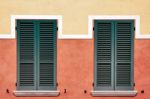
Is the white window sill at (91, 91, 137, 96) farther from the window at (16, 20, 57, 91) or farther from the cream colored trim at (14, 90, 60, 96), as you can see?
the window at (16, 20, 57, 91)

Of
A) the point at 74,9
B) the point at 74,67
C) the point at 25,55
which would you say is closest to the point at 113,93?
the point at 74,67

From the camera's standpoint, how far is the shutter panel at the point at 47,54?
13.8 metres

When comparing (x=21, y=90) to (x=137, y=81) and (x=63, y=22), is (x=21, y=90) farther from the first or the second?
(x=137, y=81)

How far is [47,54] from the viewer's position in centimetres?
1382

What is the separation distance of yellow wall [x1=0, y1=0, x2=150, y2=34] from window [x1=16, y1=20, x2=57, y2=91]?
32 cm

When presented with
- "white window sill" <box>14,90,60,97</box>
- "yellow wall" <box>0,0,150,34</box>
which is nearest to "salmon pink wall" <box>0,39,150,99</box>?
"white window sill" <box>14,90,60,97</box>

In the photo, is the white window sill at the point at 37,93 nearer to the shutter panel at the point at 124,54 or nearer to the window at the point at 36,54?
the window at the point at 36,54

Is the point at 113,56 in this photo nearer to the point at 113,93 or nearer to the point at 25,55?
the point at 113,93

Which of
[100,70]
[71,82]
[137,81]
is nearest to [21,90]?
[71,82]

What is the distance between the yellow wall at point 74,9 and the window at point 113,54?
1.06 ft

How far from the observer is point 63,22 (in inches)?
538

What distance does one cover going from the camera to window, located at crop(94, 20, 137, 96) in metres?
13.8

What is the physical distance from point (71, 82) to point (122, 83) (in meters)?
1.42

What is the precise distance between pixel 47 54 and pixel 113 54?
1.82 m
